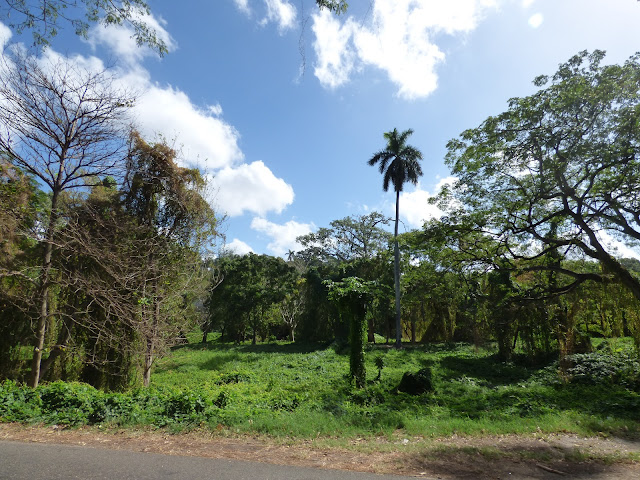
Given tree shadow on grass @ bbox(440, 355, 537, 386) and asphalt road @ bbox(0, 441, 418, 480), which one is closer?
asphalt road @ bbox(0, 441, 418, 480)

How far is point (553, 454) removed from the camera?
5586mm

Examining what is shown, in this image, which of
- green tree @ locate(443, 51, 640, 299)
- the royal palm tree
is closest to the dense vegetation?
green tree @ locate(443, 51, 640, 299)

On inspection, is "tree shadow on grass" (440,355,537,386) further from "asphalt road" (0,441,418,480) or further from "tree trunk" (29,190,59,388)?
"tree trunk" (29,190,59,388)

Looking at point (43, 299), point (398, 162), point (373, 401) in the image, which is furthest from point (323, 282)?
point (398, 162)

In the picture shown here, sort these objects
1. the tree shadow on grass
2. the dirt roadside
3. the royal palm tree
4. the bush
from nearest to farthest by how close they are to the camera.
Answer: the dirt roadside < the bush < the tree shadow on grass < the royal palm tree

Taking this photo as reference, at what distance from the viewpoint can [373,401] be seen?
10211mm

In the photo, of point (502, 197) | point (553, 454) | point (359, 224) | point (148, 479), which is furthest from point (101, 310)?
point (359, 224)

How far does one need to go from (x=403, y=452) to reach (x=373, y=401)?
5.12m

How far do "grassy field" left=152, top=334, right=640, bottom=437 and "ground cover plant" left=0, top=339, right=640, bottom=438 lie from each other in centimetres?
4

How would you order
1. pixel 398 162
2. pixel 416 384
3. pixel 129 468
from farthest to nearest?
pixel 398 162 → pixel 416 384 → pixel 129 468

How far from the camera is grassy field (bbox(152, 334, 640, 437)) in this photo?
7.11 meters

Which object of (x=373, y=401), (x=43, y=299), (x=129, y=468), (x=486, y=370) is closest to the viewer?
(x=129, y=468)

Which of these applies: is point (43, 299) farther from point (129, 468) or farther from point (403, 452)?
point (403, 452)

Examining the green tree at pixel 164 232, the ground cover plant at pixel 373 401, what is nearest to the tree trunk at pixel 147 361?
the green tree at pixel 164 232
